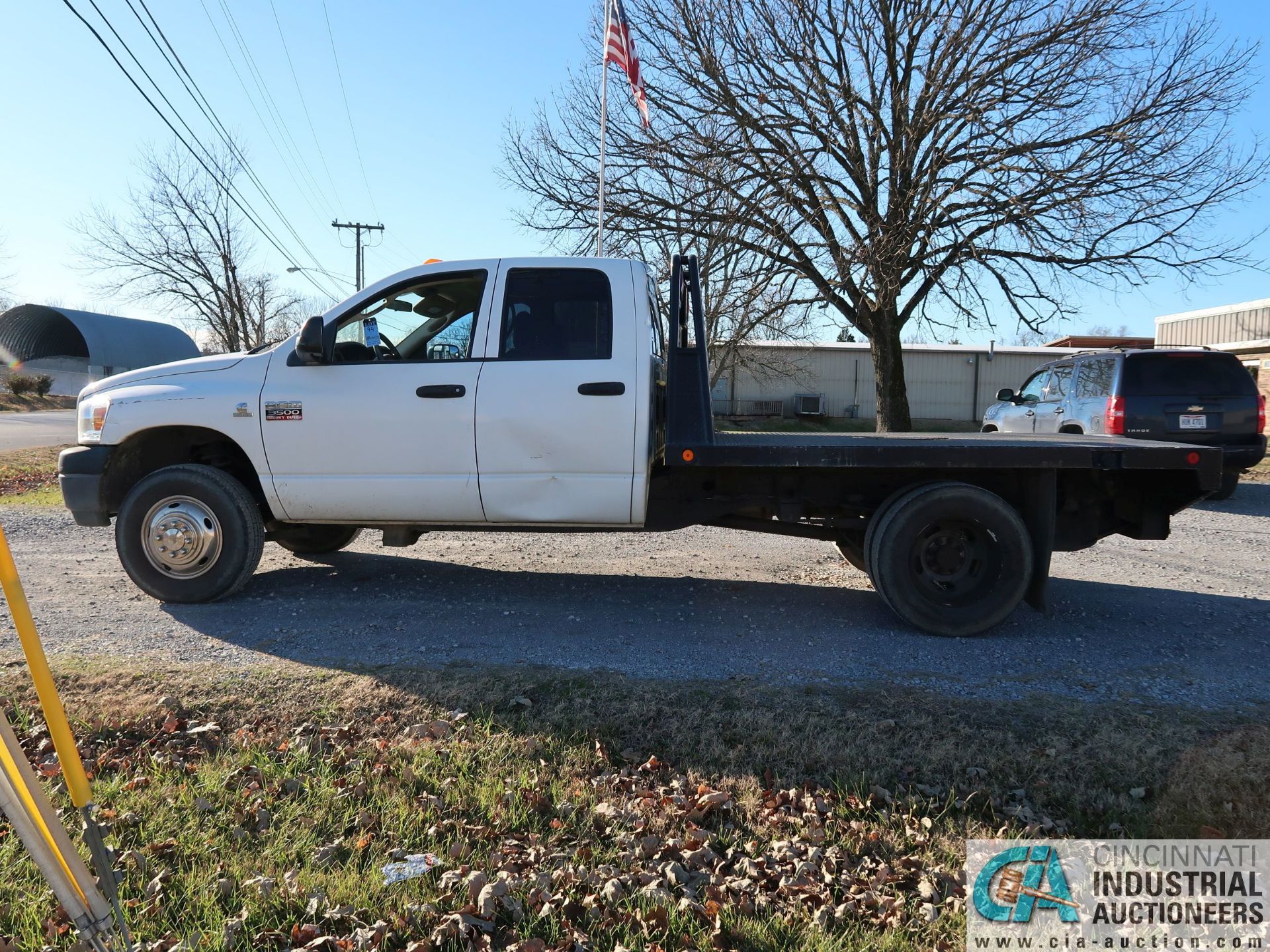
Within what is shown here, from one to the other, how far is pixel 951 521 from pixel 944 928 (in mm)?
2951

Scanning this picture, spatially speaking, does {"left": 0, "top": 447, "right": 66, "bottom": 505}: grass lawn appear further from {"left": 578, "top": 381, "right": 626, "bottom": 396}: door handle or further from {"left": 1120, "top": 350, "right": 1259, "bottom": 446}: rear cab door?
{"left": 1120, "top": 350, "right": 1259, "bottom": 446}: rear cab door


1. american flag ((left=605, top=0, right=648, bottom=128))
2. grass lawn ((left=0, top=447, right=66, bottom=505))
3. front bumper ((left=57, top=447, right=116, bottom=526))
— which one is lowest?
grass lawn ((left=0, top=447, right=66, bottom=505))

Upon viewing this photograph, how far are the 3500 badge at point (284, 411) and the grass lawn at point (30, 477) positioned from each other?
541cm

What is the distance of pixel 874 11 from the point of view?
17.8m

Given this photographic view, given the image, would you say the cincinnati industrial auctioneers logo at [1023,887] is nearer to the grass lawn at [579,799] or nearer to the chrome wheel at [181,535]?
the grass lawn at [579,799]

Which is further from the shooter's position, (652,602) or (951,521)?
(652,602)

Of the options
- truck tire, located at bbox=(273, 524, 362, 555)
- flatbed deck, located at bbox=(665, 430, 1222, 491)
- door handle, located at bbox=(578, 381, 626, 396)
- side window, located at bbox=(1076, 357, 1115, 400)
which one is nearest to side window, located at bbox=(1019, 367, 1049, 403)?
side window, located at bbox=(1076, 357, 1115, 400)

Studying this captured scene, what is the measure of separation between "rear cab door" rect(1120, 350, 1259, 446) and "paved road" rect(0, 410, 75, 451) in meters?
20.3

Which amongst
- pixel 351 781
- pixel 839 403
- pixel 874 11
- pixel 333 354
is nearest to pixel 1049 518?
pixel 351 781

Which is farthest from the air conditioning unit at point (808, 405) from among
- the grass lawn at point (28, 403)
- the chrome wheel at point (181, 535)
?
the grass lawn at point (28, 403)

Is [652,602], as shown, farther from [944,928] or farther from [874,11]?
[874,11]

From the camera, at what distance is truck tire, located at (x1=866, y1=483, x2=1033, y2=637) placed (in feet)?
16.8

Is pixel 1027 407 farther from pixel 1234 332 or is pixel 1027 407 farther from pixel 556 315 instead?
pixel 1234 332

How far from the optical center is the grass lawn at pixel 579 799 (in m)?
2.65
